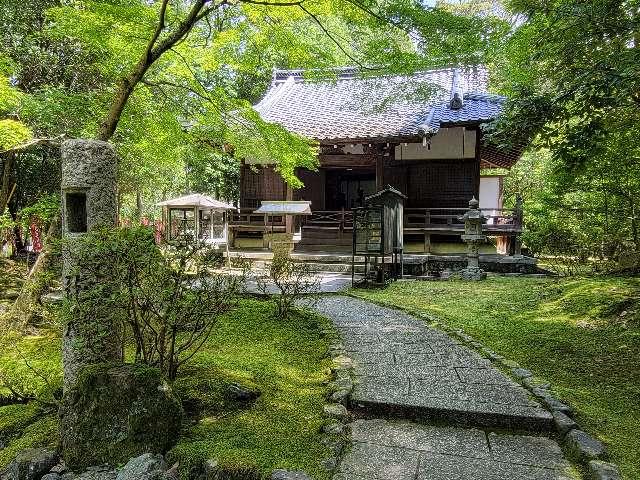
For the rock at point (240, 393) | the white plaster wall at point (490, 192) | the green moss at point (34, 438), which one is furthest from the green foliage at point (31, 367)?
the white plaster wall at point (490, 192)

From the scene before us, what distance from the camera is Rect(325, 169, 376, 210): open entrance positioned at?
56.1 feet

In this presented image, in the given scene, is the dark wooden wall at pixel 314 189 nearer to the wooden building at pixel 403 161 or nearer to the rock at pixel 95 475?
the wooden building at pixel 403 161

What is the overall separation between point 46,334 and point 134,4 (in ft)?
14.8

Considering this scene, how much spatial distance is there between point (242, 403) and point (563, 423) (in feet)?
7.98

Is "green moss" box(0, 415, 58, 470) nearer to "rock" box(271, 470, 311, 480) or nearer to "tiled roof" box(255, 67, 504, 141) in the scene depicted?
"rock" box(271, 470, 311, 480)

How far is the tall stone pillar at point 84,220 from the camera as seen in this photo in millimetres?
3289

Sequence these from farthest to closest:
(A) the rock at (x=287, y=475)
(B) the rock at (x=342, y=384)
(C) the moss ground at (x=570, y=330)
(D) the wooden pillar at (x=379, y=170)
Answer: (D) the wooden pillar at (x=379, y=170) → (B) the rock at (x=342, y=384) → (C) the moss ground at (x=570, y=330) → (A) the rock at (x=287, y=475)

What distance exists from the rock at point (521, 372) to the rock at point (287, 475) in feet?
8.40

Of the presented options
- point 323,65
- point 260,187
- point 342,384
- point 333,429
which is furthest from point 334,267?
point 333,429

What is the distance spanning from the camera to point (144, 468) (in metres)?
2.57

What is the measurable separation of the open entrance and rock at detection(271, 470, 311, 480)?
14538 millimetres

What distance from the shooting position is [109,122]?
379 centimetres

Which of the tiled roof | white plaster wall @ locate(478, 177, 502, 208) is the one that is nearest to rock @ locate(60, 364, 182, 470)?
the tiled roof

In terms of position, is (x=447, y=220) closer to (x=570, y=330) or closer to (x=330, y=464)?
(x=570, y=330)
